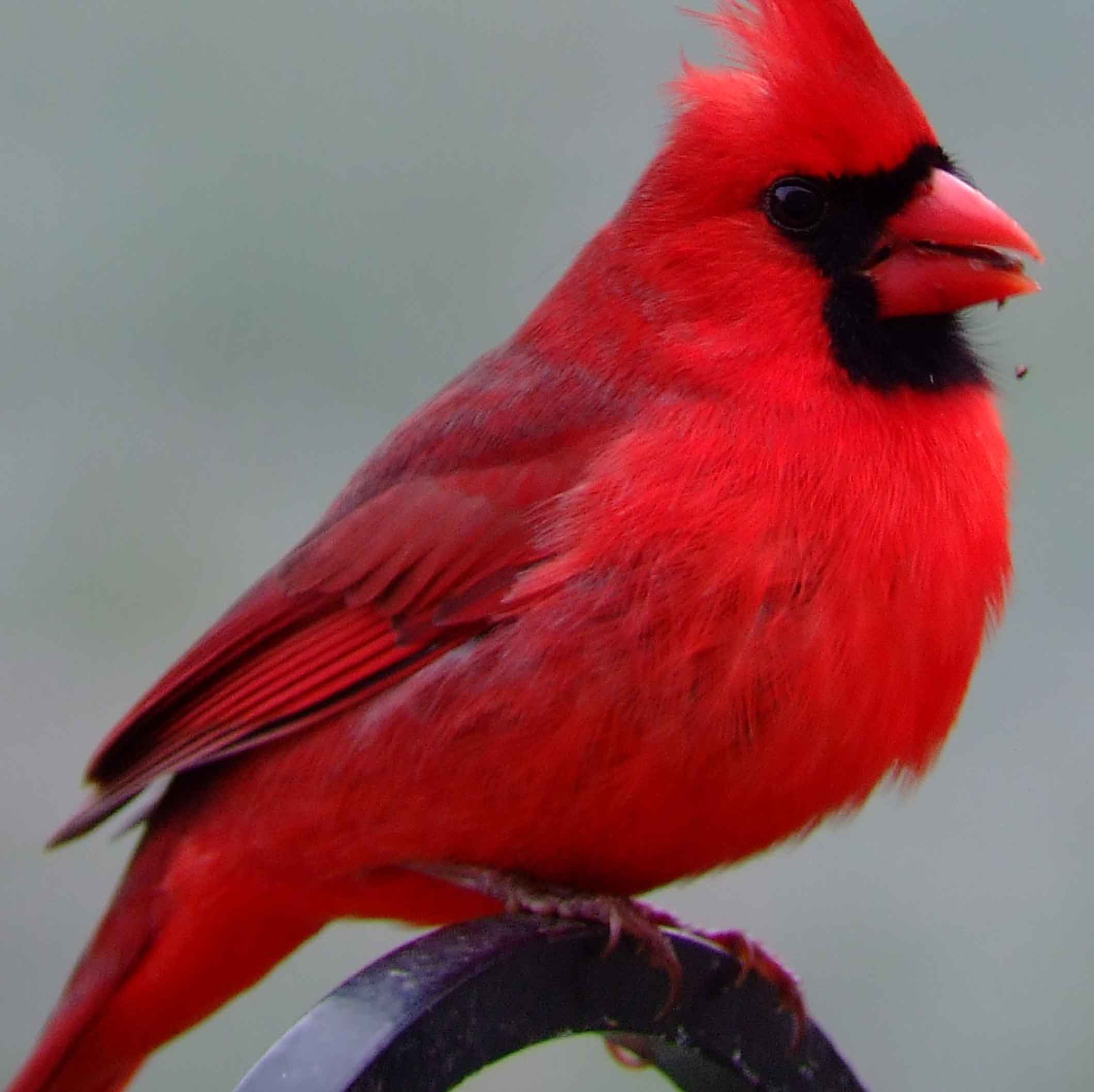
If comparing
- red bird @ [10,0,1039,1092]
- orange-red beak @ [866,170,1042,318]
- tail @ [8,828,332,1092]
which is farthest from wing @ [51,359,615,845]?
orange-red beak @ [866,170,1042,318]

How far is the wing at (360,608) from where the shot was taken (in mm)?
2260

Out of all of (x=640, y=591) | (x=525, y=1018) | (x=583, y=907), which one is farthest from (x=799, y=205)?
(x=525, y=1018)

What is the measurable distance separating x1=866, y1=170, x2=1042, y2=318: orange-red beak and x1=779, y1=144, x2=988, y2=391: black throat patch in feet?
0.04

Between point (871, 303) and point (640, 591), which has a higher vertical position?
point (871, 303)

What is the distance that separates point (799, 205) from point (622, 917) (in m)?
0.80

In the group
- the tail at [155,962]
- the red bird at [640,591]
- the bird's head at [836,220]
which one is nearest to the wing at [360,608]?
the red bird at [640,591]

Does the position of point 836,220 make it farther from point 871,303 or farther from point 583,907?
point 583,907

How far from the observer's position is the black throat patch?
2.22m

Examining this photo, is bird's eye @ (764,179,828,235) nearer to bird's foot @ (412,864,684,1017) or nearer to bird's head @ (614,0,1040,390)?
bird's head @ (614,0,1040,390)

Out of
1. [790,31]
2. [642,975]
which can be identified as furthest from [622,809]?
[790,31]

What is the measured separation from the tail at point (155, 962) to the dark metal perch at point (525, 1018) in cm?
53

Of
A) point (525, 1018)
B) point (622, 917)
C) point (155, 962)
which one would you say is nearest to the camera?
point (525, 1018)

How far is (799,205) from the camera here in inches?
89.1

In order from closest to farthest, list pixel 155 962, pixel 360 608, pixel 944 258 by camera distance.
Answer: pixel 944 258 < pixel 360 608 < pixel 155 962
